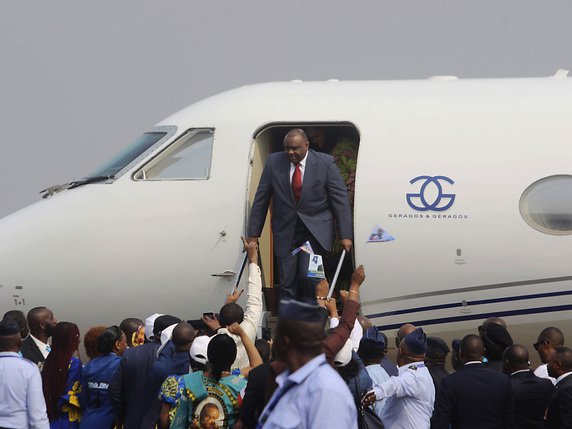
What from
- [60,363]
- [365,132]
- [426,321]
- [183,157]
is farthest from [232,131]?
[60,363]

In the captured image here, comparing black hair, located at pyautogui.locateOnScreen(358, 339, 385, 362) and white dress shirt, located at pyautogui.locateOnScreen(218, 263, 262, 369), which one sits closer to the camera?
white dress shirt, located at pyautogui.locateOnScreen(218, 263, 262, 369)

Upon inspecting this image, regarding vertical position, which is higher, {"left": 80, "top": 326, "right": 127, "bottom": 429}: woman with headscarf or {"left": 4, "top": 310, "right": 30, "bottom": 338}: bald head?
{"left": 4, "top": 310, "right": 30, "bottom": 338}: bald head

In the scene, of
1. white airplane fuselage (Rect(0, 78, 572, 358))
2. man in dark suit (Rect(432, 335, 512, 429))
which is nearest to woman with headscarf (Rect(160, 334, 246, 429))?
man in dark suit (Rect(432, 335, 512, 429))

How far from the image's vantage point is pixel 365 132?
44.7 ft

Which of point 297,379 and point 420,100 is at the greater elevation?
point 420,100

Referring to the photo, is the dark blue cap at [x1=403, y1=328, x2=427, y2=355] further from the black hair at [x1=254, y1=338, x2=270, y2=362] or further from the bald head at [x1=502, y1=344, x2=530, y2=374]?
the black hair at [x1=254, y1=338, x2=270, y2=362]

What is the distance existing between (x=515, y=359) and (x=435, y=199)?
373 centimetres

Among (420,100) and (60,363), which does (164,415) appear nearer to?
(60,363)

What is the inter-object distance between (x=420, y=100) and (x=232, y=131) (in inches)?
92.1

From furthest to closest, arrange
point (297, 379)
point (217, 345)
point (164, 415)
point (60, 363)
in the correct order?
1. point (60, 363)
2. point (164, 415)
3. point (217, 345)
4. point (297, 379)

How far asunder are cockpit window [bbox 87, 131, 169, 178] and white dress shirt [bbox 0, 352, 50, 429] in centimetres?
529

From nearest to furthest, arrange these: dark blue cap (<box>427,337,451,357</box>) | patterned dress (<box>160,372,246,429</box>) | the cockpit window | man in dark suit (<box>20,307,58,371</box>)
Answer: patterned dress (<box>160,372,246,429</box>), dark blue cap (<box>427,337,451,357</box>), man in dark suit (<box>20,307,58,371</box>), the cockpit window

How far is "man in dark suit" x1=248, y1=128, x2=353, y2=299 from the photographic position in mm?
13102

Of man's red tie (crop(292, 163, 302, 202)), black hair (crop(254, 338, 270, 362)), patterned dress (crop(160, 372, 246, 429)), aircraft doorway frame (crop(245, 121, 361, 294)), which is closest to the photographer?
patterned dress (crop(160, 372, 246, 429))
